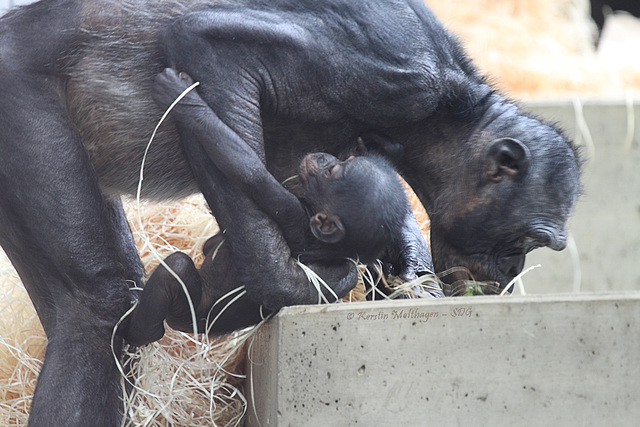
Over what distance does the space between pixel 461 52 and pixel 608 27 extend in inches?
241

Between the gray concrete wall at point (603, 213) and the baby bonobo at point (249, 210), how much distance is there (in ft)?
7.35

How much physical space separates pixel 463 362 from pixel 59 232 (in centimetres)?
95

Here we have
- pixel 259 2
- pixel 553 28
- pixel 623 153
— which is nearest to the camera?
pixel 259 2

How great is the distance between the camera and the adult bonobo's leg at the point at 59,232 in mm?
1993

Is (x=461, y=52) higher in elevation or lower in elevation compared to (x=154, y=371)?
higher

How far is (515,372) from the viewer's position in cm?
193

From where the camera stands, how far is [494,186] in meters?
2.20

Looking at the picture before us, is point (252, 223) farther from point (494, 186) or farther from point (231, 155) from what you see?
point (494, 186)

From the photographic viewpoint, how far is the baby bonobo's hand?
2.00m

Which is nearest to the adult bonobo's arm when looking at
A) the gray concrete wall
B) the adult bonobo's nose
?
the adult bonobo's nose

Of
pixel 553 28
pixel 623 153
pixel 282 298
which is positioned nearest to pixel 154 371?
pixel 282 298

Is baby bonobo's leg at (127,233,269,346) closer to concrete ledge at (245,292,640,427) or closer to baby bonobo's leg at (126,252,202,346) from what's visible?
baby bonobo's leg at (126,252,202,346)

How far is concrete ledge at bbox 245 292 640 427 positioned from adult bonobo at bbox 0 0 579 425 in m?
0.19

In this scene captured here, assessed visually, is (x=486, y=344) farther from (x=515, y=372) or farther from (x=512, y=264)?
(x=512, y=264)
